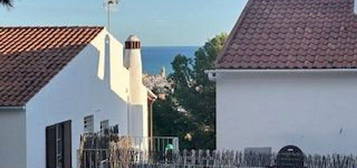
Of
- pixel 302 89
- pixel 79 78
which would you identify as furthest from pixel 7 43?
pixel 302 89

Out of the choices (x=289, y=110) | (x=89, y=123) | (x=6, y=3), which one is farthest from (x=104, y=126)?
(x=6, y=3)

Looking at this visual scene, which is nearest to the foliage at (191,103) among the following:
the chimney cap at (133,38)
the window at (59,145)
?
the chimney cap at (133,38)

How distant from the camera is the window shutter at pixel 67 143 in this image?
907 inches

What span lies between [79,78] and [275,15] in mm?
7612

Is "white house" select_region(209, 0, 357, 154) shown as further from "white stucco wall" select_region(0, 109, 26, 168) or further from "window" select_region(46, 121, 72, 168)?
"window" select_region(46, 121, 72, 168)

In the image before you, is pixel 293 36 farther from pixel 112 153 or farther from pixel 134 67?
pixel 134 67

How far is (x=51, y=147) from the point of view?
22.0m

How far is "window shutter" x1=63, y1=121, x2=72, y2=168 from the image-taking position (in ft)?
75.6

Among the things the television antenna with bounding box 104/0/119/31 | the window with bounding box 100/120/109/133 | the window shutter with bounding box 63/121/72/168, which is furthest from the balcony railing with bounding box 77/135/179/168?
the television antenna with bounding box 104/0/119/31

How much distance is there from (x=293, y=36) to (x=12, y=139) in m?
8.26

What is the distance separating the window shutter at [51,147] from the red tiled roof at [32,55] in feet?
5.60

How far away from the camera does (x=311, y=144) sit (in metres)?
17.6

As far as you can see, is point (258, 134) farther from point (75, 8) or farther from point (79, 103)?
point (75, 8)

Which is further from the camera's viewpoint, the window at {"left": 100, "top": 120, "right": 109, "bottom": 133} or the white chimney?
the white chimney
